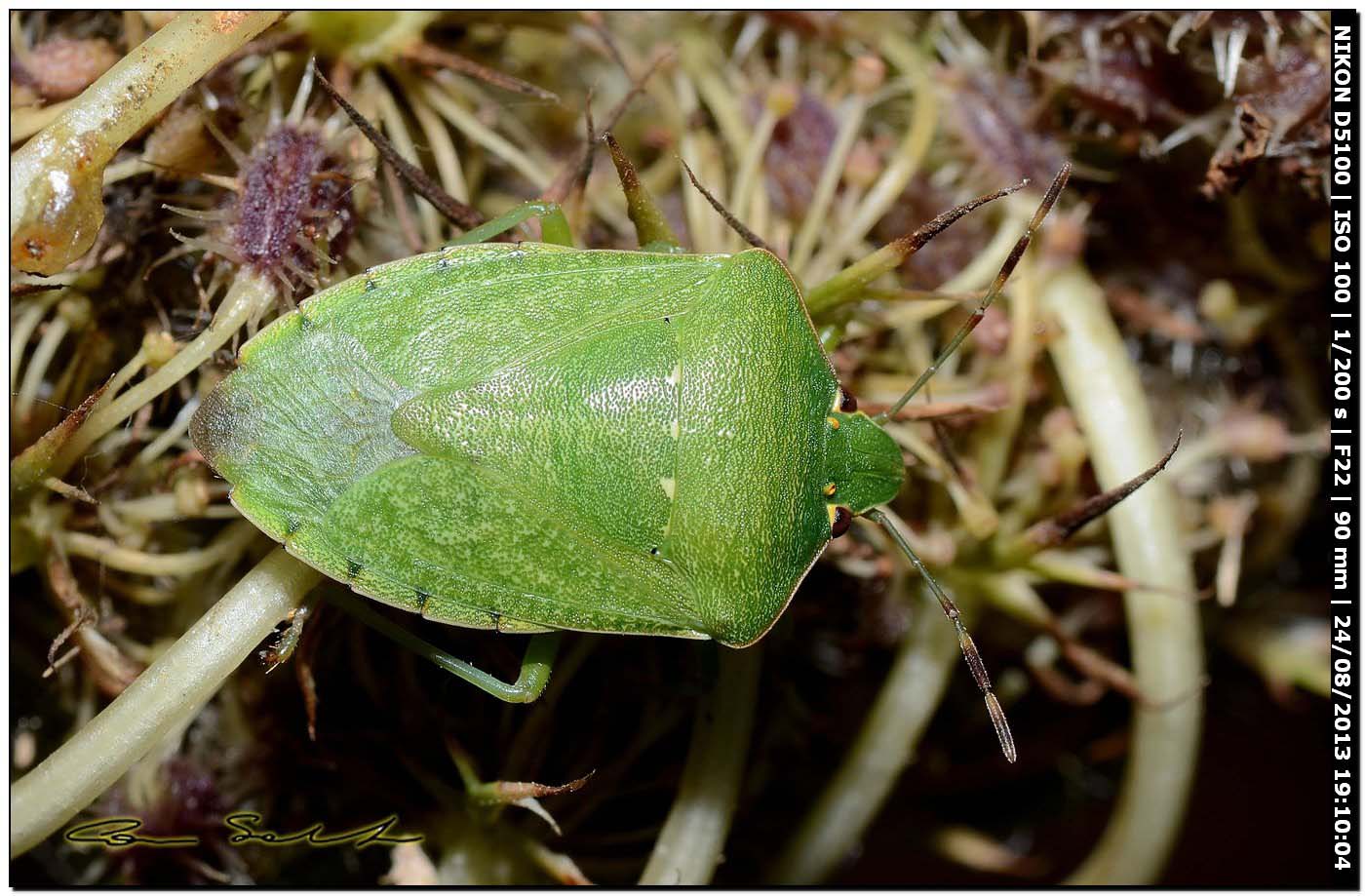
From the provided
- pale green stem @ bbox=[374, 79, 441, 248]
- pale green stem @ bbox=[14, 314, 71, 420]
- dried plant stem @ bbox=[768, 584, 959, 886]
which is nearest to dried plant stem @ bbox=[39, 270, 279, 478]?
pale green stem @ bbox=[14, 314, 71, 420]

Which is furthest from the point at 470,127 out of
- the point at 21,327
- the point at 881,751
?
the point at 881,751

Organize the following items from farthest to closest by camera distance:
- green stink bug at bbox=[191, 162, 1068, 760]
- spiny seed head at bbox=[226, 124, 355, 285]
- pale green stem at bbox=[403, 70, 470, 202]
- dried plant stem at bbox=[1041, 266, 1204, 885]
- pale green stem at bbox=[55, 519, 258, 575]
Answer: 1. dried plant stem at bbox=[1041, 266, 1204, 885]
2. pale green stem at bbox=[403, 70, 470, 202]
3. pale green stem at bbox=[55, 519, 258, 575]
4. spiny seed head at bbox=[226, 124, 355, 285]
5. green stink bug at bbox=[191, 162, 1068, 760]

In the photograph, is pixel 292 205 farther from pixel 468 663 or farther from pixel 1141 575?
pixel 1141 575

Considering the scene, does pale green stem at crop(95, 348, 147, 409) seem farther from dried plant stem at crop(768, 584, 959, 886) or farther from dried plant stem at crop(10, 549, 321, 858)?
dried plant stem at crop(768, 584, 959, 886)

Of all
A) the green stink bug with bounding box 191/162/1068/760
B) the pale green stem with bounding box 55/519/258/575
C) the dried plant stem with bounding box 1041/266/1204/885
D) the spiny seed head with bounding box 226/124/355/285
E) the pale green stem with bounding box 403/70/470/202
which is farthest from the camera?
the dried plant stem with bounding box 1041/266/1204/885

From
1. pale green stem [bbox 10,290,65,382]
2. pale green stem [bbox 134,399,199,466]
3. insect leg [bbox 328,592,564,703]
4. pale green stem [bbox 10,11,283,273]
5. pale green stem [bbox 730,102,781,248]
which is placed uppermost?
pale green stem [bbox 10,11,283,273]

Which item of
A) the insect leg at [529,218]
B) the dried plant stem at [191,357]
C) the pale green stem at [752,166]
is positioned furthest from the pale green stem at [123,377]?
the pale green stem at [752,166]
